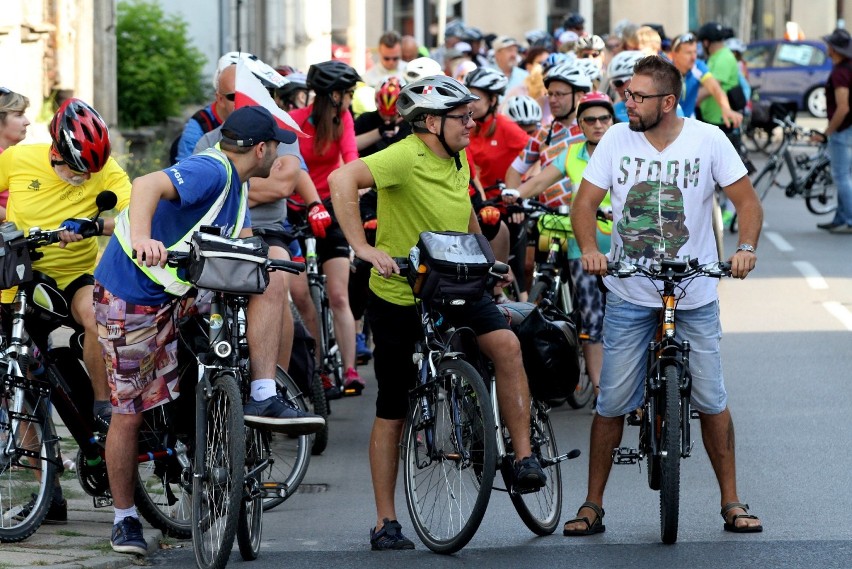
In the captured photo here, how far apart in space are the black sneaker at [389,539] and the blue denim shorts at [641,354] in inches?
40.0

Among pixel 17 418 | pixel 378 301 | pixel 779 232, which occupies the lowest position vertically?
pixel 779 232

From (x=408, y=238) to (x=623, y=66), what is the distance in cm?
466

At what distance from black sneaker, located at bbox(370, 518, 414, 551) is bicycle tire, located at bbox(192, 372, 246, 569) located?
806 millimetres

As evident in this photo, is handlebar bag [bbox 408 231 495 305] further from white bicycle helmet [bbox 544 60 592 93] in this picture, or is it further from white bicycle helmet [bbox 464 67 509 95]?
white bicycle helmet [bbox 464 67 509 95]

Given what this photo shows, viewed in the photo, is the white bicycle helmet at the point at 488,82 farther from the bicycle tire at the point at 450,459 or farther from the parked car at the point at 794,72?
the parked car at the point at 794,72

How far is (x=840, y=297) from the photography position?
48.8 ft

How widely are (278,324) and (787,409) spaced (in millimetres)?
4554

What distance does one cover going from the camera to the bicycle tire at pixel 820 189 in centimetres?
2020

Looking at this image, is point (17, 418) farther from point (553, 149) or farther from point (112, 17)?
point (112, 17)

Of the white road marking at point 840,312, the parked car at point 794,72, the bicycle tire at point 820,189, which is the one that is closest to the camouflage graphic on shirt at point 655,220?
the white road marking at point 840,312

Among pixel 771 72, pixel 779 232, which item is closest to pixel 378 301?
pixel 779 232

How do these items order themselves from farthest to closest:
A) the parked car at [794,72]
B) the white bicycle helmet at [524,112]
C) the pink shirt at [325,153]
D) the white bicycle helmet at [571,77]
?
1. the parked car at [794,72]
2. the white bicycle helmet at [524,112]
3. the white bicycle helmet at [571,77]
4. the pink shirt at [325,153]

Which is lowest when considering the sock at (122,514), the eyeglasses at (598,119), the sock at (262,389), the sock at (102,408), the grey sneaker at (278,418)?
the sock at (122,514)

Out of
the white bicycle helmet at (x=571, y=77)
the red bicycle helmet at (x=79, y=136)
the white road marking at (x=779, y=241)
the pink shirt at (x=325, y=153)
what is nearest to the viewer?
the red bicycle helmet at (x=79, y=136)
